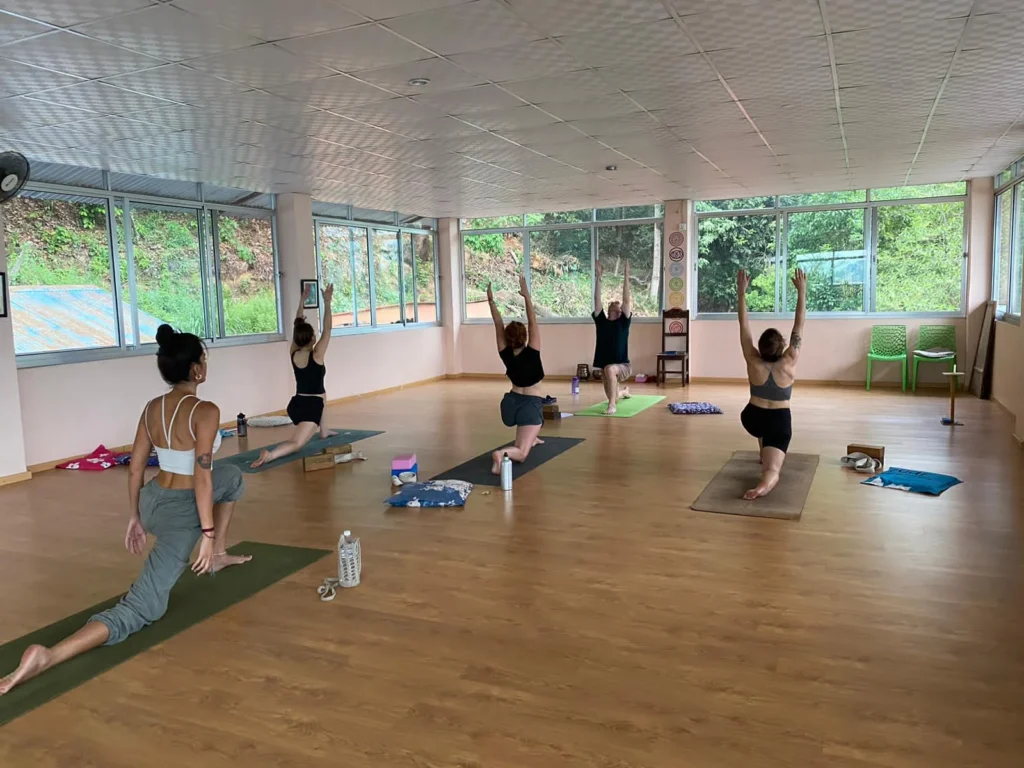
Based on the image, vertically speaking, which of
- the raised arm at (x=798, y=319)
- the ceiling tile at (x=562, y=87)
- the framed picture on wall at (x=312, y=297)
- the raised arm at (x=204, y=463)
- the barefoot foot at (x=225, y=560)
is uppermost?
the ceiling tile at (x=562, y=87)

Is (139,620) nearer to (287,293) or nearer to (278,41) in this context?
(278,41)

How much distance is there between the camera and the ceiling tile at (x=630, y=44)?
3.80m

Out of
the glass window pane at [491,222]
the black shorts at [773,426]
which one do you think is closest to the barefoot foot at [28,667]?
the black shorts at [773,426]

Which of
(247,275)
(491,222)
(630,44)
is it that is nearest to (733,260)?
(491,222)

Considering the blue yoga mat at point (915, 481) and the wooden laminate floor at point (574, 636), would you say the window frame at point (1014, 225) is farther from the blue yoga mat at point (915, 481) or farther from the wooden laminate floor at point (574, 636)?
the wooden laminate floor at point (574, 636)

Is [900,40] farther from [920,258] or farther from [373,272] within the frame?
[373,272]

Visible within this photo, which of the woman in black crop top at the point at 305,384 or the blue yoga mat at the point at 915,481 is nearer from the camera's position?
the blue yoga mat at the point at 915,481

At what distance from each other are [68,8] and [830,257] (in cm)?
972

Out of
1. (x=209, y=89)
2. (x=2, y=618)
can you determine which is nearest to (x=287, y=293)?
(x=209, y=89)

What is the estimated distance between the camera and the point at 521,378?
224 inches

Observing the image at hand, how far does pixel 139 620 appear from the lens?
298 centimetres

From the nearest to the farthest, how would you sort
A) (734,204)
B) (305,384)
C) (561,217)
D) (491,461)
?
1. (491,461)
2. (305,384)
3. (734,204)
4. (561,217)

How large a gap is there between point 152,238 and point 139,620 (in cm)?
560

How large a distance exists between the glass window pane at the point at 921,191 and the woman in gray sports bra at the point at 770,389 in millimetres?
6408
